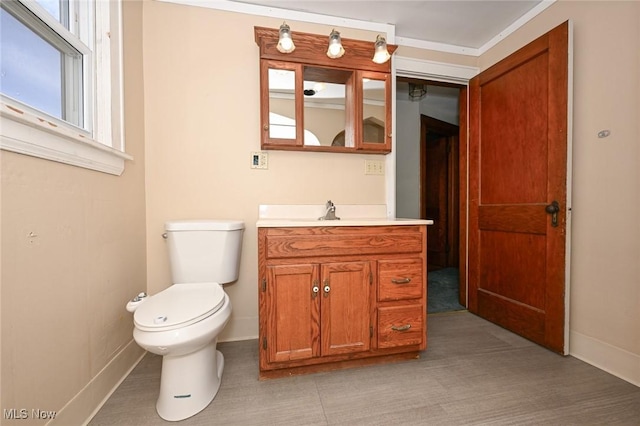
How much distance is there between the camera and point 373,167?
2014 mm

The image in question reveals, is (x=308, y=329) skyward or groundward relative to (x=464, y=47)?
groundward

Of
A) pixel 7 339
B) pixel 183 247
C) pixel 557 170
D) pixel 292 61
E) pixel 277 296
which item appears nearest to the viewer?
pixel 7 339

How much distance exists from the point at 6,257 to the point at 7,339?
0.24 m

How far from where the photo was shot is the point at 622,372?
1.38 metres

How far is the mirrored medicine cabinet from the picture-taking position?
173cm

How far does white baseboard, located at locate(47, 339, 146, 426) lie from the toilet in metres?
0.25

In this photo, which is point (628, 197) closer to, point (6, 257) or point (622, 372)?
point (622, 372)

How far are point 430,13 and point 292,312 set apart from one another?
88.1 inches

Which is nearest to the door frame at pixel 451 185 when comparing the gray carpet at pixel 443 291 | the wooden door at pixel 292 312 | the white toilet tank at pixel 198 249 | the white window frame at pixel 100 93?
the gray carpet at pixel 443 291

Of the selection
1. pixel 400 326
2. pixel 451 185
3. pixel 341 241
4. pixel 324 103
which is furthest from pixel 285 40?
pixel 451 185

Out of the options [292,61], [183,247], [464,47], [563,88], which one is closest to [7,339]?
[183,247]

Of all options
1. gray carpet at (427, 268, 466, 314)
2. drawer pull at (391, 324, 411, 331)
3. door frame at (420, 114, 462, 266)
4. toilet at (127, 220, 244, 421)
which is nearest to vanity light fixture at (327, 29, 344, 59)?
toilet at (127, 220, 244, 421)

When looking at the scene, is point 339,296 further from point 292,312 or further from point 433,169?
point 433,169

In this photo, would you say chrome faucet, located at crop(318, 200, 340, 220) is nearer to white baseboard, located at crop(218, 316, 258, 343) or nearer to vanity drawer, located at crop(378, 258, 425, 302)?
vanity drawer, located at crop(378, 258, 425, 302)
